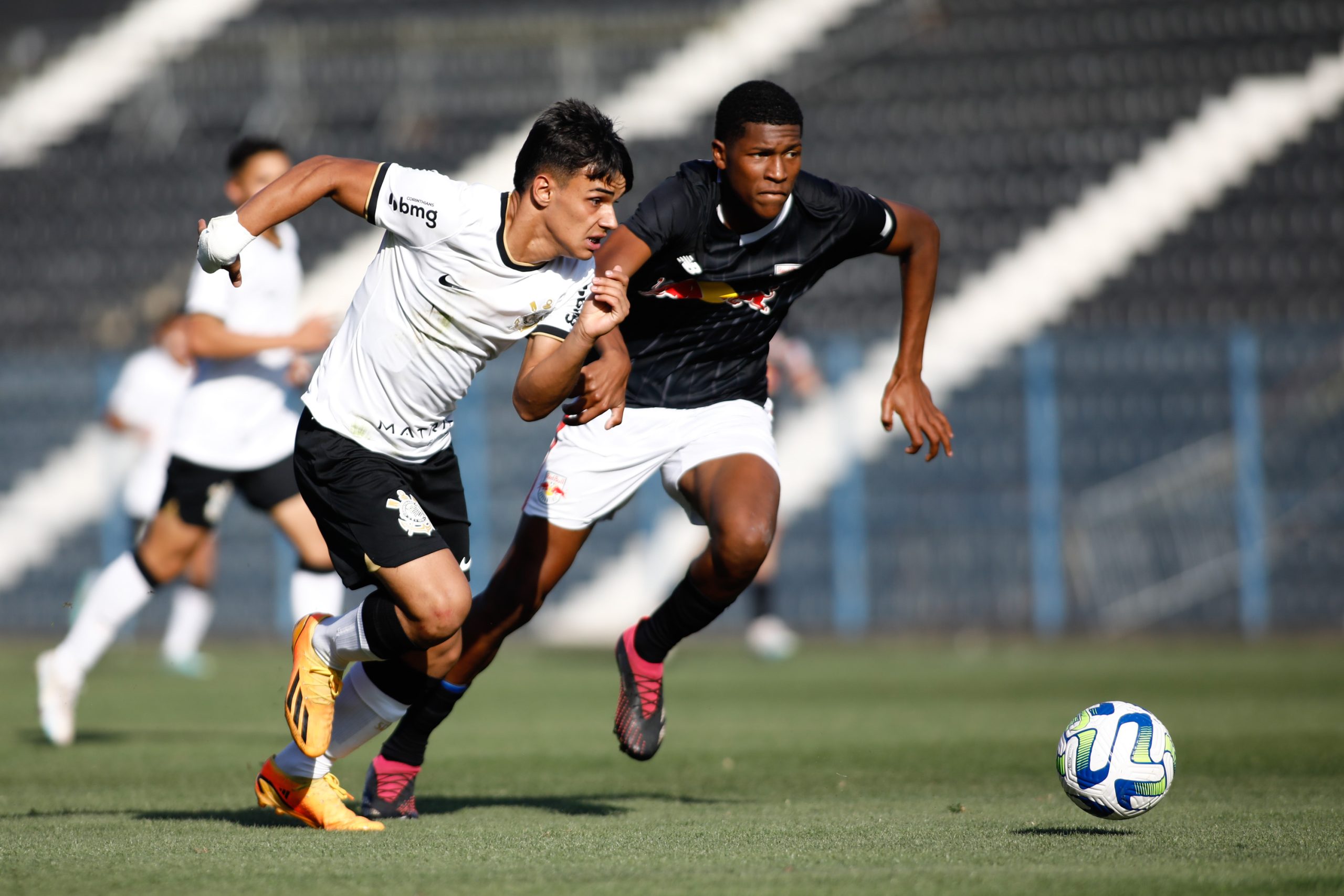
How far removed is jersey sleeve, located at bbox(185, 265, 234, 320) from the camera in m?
7.02

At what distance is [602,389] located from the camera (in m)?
4.50

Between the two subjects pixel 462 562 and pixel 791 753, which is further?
pixel 791 753

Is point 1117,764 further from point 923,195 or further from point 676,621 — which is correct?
point 923,195

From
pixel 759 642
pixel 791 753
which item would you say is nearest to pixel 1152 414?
pixel 759 642

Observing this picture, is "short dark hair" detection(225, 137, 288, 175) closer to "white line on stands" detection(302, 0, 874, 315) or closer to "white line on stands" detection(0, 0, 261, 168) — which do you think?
"white line on stands" detection(302, 0, 874, 315)

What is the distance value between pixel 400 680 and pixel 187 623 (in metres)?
6.85

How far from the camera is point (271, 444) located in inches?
279

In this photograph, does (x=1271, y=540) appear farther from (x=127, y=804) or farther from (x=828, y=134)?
(x=127, y=804)

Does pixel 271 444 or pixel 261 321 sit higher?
pixel 261 321

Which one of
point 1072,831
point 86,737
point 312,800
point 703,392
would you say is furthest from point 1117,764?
point 86,737

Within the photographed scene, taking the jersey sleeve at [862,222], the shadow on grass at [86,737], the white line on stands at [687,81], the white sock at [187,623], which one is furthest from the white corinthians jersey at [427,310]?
the white line on stands at [687,81]

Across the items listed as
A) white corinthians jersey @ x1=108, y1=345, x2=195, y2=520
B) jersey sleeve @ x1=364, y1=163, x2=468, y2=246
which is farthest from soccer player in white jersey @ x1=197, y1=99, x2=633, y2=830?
white corinthians jersey @ x1=108, y1=345, x2=195, y2=520

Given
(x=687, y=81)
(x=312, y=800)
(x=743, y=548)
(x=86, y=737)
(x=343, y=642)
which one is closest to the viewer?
(x=343, y=642)

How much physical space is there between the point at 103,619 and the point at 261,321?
1.58 metres
